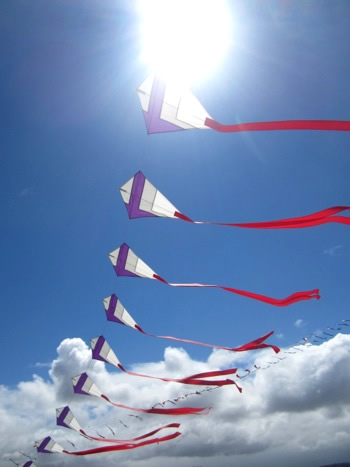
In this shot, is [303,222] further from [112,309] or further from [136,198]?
[112,309]

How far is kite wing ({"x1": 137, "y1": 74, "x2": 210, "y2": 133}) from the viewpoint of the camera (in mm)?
7863

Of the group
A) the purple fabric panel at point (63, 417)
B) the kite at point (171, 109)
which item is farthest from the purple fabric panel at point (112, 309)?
the kite at point (171, 109)

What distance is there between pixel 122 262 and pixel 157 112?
7.03m

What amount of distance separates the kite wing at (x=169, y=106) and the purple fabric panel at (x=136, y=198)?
8.26 feet

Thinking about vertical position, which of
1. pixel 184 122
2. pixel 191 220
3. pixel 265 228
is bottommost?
pixel 265 228

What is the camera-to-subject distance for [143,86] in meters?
8.27

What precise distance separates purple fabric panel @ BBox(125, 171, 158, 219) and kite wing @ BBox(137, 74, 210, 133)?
8.26 ft

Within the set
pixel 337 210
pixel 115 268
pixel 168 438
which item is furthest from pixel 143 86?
pixel 168 438

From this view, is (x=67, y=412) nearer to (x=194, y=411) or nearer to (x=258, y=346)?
(x=194, y=411)

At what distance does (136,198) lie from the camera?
446 inches

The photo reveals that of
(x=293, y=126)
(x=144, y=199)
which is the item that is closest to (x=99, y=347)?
(x=144, y=199)

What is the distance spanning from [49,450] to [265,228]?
65.1 ft

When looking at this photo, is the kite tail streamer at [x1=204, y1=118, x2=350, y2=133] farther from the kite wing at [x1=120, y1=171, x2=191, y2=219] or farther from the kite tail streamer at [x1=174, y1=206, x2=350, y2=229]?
the kite wing at [x1=120, y1=171, x2=191, y2=219]

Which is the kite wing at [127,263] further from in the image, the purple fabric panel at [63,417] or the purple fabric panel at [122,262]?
the purple fabric panel at [63,417]
